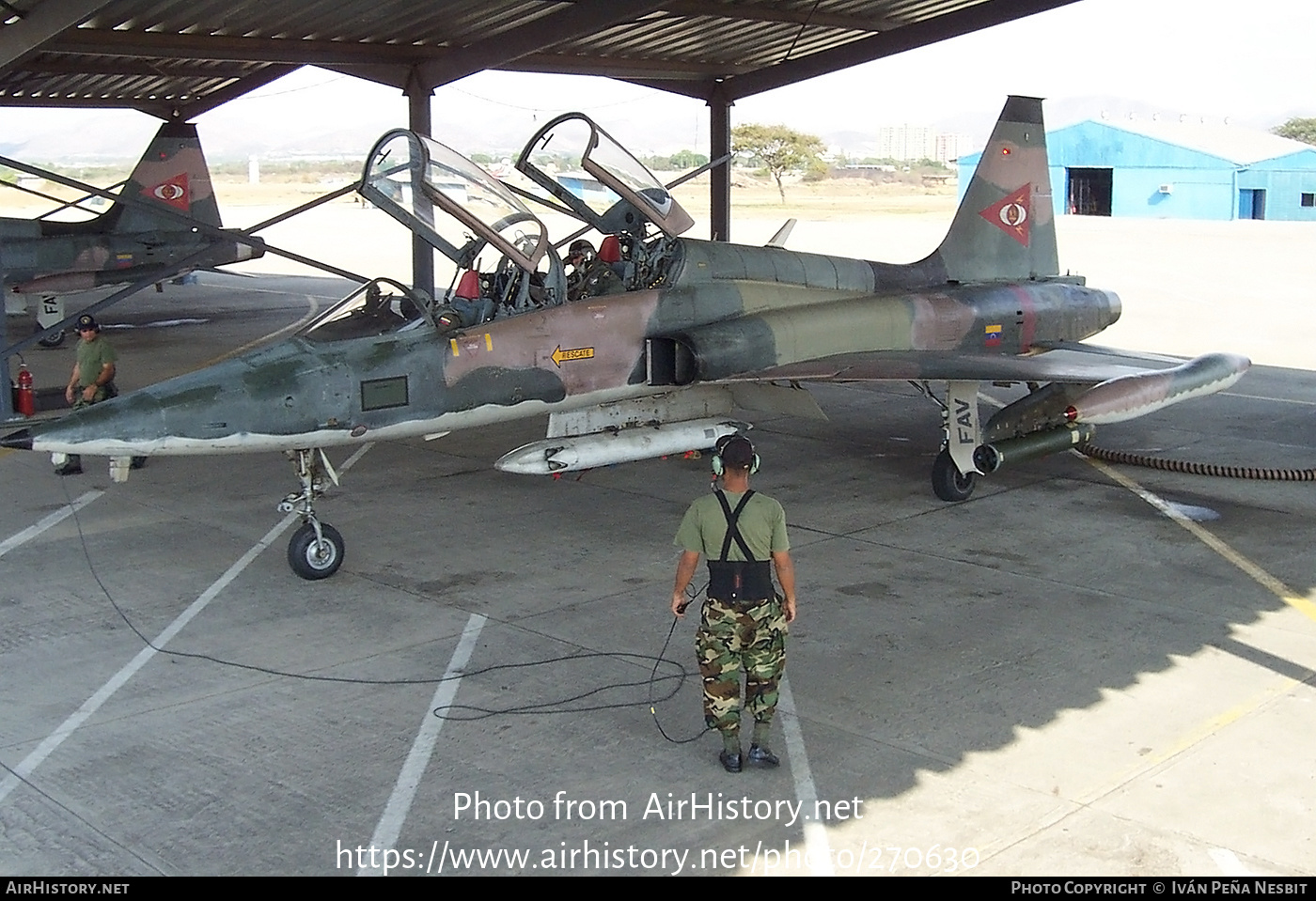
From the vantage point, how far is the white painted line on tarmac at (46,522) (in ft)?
31.9

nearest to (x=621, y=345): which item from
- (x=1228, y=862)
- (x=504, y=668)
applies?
(x=504, y=668)

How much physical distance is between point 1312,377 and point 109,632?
1535cm

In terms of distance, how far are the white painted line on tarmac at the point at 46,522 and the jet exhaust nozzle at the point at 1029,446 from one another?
24.5ft

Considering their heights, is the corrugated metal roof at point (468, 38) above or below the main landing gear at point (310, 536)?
above

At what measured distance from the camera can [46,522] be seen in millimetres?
10336

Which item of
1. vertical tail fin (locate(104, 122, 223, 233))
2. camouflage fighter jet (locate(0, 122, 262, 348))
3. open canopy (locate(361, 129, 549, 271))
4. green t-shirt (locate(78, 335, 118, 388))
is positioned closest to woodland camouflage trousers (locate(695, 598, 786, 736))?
open canopy (locate(361, 129, 549, 271))

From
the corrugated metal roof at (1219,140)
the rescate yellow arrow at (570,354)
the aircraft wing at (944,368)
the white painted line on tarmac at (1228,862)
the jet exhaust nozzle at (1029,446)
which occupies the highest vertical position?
the corrugated metal roof at (1219,140)

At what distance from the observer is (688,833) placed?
17.1ft

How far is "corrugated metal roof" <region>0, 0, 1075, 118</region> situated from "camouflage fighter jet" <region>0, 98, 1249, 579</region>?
4.23 m

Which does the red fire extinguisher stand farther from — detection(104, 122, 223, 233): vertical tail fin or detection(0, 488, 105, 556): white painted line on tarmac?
detection(104, 122, 223, 233): vertical tail fin

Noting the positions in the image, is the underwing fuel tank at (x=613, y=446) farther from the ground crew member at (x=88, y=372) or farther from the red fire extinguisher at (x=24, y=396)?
the red fire extinguisher at (x=24, y=396)

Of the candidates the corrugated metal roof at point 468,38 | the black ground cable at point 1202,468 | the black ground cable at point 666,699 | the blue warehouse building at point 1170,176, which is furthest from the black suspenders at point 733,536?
the blue warehouse building at point 1170,176

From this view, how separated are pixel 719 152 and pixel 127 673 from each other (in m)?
15.7
